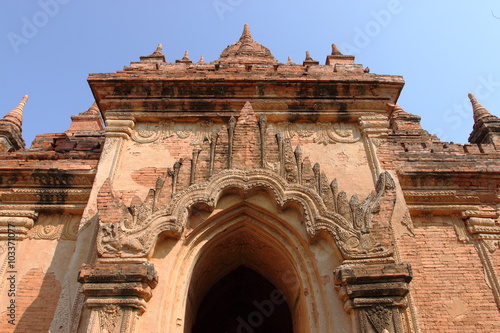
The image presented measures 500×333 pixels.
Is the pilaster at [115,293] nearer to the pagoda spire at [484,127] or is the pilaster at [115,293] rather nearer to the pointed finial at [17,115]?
the pointed finial at [17,115]

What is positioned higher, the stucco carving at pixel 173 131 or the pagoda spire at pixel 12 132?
the pagoda spire at pixel 12 132

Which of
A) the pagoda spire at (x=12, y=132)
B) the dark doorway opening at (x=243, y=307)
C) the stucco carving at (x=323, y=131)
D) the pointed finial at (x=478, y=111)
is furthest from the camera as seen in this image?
the pointed finial at (x=478, y=111)

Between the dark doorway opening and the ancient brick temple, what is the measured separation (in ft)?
0.22

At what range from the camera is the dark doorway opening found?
10.7 meters

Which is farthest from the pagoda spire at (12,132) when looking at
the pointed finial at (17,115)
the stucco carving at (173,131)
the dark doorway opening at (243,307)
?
the dark doorway opening at (243,307)

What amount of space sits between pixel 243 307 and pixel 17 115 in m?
10.3

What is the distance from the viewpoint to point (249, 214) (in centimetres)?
764

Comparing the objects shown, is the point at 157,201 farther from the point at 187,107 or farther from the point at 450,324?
the point at 450,324

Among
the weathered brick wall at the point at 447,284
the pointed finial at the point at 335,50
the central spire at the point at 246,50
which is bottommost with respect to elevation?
the weathered brick wall at the point at 447,284

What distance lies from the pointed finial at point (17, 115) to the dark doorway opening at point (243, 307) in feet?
30.2

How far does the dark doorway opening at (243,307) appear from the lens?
10656mm

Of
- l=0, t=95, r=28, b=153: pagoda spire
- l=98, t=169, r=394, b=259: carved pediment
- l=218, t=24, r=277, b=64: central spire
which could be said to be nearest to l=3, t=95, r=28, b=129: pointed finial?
l=0, t=95, r=28, b=153: pagoda spire

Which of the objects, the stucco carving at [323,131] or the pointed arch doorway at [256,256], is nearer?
the pointed arch doorway at [256,256]

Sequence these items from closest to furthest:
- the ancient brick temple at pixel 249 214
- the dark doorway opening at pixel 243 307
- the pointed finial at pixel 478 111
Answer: the ancient brick temple at pixel 249 214 < the dark doorway opening at pixel 243 307 < the pointed finial at pixel 478 111
